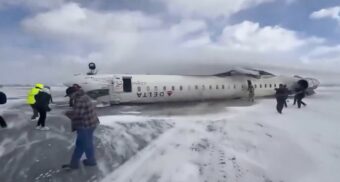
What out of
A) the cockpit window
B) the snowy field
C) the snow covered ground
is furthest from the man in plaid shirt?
the cockpit window

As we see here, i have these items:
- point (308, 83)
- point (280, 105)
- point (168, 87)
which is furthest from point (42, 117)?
point (308, 83)

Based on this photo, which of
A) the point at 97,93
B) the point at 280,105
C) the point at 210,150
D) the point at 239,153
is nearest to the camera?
the point at 239,153

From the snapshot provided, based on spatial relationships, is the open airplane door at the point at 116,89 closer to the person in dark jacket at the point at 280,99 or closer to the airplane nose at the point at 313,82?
the person in dark jacket at the point at 280,99

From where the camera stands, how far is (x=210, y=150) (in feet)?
34.0

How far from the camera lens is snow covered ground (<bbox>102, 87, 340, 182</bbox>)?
345 inches

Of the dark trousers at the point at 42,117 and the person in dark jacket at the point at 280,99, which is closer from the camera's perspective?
the dark trousers at the point at 42,117

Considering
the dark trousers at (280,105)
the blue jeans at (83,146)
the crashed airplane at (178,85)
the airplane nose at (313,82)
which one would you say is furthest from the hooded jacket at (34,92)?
the airplane nose at (313,82)

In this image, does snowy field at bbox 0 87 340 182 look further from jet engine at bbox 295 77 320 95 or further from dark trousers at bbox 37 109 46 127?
jet engine at bbox 295 77 320 95

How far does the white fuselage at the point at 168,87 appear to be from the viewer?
22859 millimetres

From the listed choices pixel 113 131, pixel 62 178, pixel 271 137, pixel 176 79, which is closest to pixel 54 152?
pixel 62 178

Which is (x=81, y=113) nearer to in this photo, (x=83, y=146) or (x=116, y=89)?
(x=83, y=146)

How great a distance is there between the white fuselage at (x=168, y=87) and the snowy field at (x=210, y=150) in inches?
315

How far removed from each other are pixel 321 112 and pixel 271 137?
25.3 feet

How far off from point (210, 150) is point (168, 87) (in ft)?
47.8
